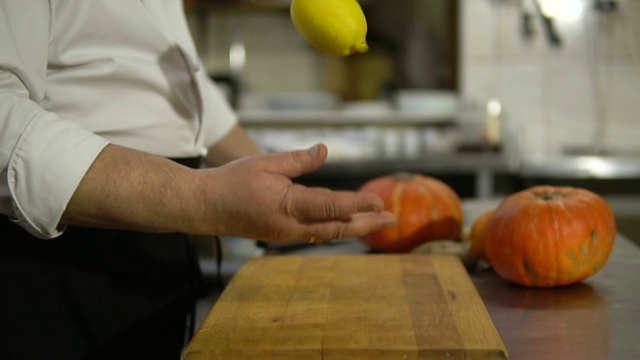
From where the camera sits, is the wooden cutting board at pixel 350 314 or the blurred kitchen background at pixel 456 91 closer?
the wooden cutting board at pixel 350 314

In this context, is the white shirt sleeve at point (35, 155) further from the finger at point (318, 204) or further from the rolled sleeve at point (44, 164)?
the finger at point (318, 204)

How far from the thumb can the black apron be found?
0.31 meters

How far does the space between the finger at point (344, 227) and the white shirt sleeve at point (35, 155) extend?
232mm

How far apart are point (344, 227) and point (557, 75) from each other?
312cm

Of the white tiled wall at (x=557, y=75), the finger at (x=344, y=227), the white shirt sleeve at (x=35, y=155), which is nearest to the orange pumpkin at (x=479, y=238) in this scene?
the finger at (x=344, y=227)

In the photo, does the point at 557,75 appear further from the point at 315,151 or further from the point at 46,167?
the point at 46,167

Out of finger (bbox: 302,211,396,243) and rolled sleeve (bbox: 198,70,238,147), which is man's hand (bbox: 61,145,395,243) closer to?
finger (bbox: 302,211,396,243)

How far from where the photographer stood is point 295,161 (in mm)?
754

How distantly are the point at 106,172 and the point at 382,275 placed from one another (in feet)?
1.28

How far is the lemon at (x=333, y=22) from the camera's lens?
2.50 feet

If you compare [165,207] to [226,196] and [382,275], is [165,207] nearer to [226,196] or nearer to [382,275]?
[226,196]

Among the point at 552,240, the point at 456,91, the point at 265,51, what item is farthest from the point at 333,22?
the point at 265,51

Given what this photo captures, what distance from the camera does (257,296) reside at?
0.87m

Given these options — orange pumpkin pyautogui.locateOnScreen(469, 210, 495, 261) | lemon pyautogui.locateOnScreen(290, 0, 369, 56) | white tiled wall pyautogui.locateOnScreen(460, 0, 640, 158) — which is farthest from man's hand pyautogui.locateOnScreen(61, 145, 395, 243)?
white tiled wall pyautogui.locateOnScreen(460, 0, 640, 158)
